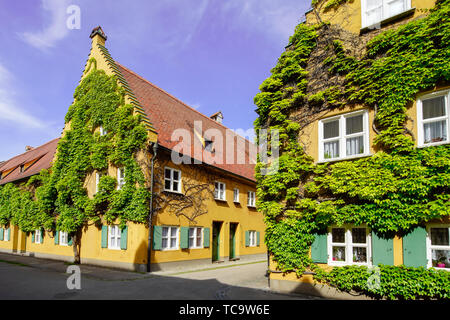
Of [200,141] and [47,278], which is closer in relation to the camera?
[47,278]

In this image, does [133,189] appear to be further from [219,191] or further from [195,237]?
[219,191]

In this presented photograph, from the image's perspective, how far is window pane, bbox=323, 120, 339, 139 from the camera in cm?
1043

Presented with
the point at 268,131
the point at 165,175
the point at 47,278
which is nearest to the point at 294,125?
the point at 268,131

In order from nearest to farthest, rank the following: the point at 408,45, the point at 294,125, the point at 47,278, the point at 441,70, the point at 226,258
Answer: the point at 441,70
the point at 408,45
the point at 294,125
the point at 47,278
the point at 226,258

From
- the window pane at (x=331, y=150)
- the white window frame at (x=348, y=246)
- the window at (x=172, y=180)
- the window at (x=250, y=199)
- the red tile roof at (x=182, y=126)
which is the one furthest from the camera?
the window at (x=250, y=199)

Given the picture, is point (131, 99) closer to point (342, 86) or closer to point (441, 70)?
point (342, 86)

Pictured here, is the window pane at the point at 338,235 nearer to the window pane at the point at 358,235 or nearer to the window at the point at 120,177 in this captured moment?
the window pane at the point at 358,235

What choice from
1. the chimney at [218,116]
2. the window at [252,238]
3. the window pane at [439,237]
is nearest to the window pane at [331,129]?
the window pane at [439,237]

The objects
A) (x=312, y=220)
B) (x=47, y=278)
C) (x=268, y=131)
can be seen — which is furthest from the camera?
(x=47, y=278)

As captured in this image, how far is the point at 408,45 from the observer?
893 centimetres

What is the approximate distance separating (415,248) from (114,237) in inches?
529

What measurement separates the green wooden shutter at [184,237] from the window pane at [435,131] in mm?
12064

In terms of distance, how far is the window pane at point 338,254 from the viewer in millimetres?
9562

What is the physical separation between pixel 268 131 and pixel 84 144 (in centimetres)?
1206
